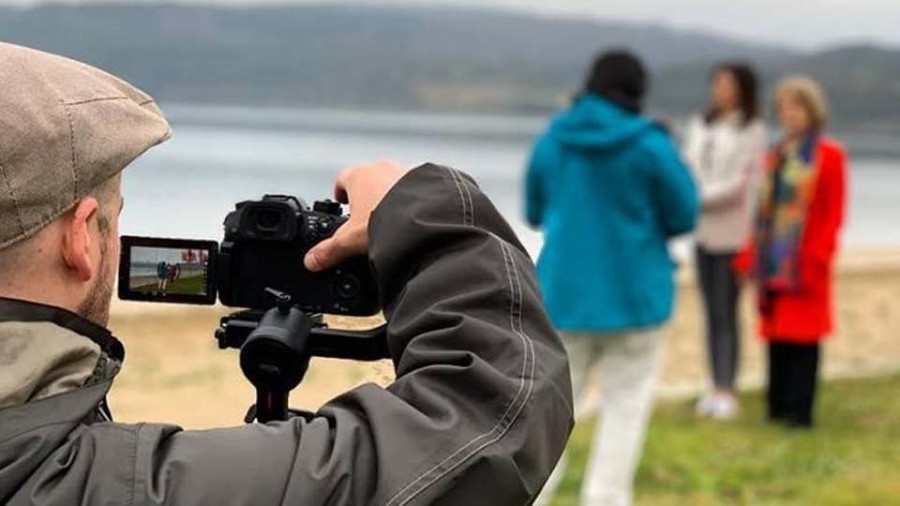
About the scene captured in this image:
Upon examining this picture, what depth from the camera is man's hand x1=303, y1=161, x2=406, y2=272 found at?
1.78 m

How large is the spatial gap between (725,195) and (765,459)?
1.75 meters

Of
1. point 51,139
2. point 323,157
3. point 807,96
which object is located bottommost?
point 323,157

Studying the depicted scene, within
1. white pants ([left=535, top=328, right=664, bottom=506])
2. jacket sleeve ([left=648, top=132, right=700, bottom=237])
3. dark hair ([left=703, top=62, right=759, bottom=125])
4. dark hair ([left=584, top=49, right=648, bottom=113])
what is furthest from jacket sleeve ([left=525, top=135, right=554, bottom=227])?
dark hair ([left=703, top=62, right=759, bottom=125])

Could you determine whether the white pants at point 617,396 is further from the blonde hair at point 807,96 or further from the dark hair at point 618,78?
the blonde hair at point 807,96

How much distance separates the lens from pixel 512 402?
5.37ft

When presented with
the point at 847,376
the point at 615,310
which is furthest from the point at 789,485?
the point at 847,376

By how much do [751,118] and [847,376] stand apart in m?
2.38

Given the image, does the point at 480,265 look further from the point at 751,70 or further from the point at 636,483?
the point at 751,70

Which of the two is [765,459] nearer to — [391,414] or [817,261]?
[817,261]

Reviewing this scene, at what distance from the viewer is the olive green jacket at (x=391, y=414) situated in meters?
1.55

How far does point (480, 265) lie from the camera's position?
1704mm

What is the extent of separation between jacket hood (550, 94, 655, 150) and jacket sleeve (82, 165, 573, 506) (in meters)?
3.69

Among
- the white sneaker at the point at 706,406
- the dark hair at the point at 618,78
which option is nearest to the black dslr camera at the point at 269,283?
the dark hair at the point at 618,78

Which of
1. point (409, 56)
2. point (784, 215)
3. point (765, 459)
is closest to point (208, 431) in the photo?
point (765, 459)
